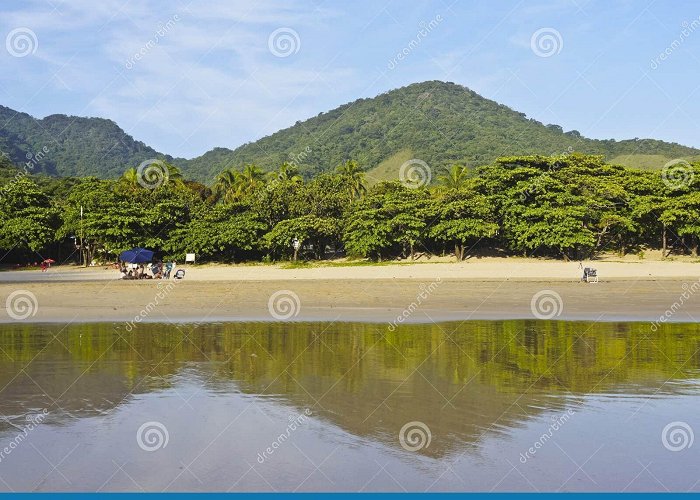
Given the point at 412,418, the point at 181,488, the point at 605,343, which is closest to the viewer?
the point at 181,488

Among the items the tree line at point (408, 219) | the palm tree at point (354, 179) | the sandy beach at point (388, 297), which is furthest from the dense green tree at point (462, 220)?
the palm tree at point (354, 179)

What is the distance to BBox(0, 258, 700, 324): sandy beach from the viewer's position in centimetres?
2334

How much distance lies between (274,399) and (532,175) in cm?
5041

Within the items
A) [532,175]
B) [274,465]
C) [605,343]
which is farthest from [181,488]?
[532,175]

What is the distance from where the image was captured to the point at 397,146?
157500mm

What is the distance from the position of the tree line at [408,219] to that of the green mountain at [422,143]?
61422 mm

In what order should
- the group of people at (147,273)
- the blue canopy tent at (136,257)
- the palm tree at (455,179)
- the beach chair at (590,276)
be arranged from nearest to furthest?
the beach chair at (590,276) → the group of people at (147,273) → the blue canopy tent at (136,257) → the palm tree at (455,179)

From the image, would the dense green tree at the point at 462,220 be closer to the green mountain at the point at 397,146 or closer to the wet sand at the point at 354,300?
the wet sand at the point at 354,300

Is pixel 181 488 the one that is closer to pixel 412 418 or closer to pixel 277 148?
pixel 412 418

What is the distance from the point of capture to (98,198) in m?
60.1

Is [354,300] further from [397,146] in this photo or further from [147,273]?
[397,146]

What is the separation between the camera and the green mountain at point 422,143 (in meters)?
142

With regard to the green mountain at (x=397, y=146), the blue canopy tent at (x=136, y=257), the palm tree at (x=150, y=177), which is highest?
the green mountain at (x=397, y=146)

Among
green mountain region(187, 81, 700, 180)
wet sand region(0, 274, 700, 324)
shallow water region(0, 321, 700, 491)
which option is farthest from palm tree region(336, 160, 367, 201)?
shallow water region(0, 321, 700, 491)
